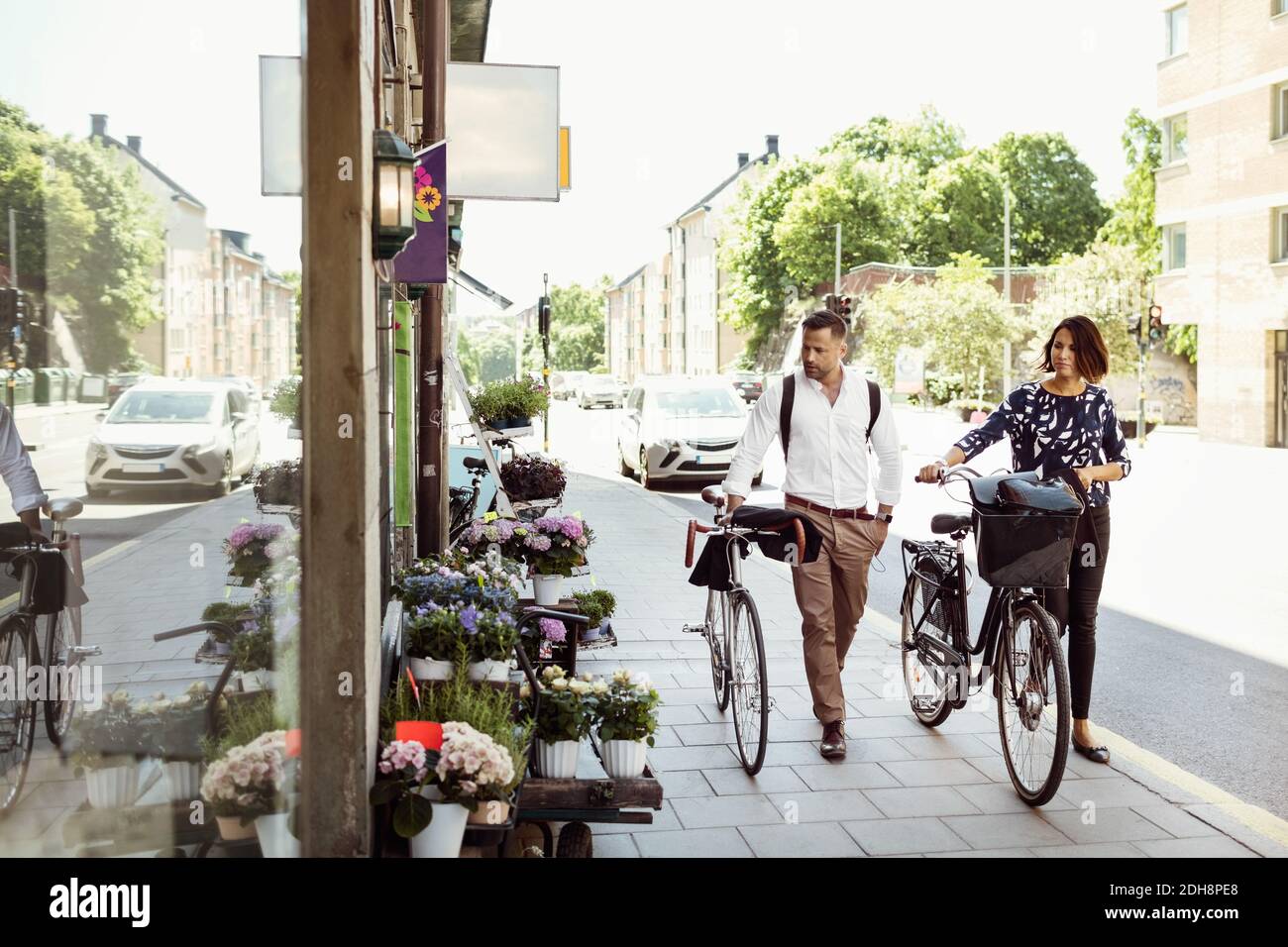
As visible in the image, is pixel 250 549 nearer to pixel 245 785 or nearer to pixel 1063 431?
pixel 245 785

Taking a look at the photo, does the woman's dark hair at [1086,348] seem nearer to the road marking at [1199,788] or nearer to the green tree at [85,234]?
the road marking at [1199,788]

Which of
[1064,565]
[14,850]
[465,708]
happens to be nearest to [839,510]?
[1064,565]

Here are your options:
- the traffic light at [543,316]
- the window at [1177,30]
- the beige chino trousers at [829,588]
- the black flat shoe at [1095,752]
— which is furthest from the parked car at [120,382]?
the window at [1177,30]

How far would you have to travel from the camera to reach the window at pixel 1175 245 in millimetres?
37125

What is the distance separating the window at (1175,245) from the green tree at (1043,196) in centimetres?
2979

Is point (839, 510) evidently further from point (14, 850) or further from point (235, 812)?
point (14, 850)

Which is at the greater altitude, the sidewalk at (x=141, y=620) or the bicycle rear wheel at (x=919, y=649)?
the sidewalk at (x=141, y=620)

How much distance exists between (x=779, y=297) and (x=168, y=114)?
2632 inches

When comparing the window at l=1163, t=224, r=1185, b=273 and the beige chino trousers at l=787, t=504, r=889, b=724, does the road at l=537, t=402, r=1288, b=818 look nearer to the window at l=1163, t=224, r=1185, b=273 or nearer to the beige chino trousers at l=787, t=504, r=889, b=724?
the beige chino trousers at l=787, t=504, r=889, b=724

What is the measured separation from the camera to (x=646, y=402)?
21.6 metres

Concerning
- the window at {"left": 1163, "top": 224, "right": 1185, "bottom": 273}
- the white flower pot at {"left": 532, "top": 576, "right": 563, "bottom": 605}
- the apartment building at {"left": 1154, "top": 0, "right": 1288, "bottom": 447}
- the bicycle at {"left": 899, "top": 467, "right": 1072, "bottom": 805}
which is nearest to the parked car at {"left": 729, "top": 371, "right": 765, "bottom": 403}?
the window at {"left": 1163, "top": 224, "right": 1185, "bottom": 273}

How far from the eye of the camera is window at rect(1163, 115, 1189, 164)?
121 ft

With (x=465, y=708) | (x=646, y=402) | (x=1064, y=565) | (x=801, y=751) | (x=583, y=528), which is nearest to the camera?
(x=465, y=708)

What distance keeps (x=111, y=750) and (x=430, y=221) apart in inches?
168
